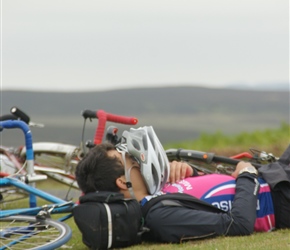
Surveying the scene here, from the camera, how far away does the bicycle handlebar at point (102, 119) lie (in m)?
7.80

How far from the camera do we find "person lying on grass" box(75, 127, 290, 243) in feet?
17.8

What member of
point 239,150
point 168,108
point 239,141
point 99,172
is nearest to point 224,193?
point 99,172

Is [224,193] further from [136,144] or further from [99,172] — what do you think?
[99,172]

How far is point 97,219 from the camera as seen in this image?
5297 mm

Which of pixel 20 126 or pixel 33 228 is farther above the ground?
pixel 20 126

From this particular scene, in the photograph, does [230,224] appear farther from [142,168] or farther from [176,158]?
[176,158]

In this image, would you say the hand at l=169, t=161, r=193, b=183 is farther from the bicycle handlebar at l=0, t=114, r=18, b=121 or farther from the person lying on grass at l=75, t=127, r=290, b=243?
the bicycle handlebar at l=0, t=114, r=18, b=121

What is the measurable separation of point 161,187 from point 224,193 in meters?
0.44

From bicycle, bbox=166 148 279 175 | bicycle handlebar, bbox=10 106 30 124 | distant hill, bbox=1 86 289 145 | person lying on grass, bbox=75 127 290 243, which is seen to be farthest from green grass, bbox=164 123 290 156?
person lying on grass, bbox=75 127 290 243

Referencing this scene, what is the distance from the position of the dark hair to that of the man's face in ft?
A: 0.17

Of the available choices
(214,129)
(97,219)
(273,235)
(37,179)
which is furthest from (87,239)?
(214,129)

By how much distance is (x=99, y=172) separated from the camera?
5570 mm

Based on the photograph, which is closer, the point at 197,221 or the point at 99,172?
the point at 197,221

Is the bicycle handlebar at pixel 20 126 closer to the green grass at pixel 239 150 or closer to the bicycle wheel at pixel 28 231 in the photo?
the green grass at pixel 239 150
